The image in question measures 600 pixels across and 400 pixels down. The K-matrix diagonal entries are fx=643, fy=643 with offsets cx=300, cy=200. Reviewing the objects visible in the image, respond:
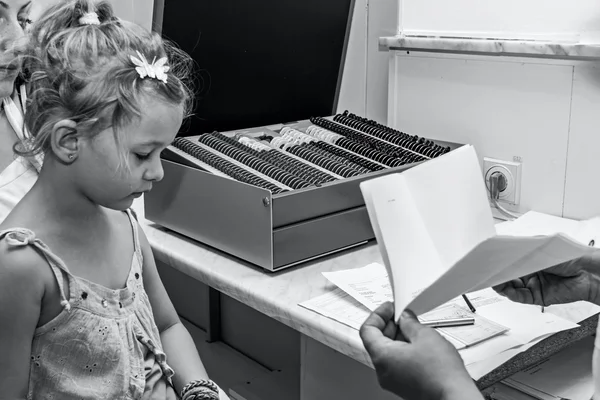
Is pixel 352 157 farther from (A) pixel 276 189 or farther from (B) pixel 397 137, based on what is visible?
(A) pixel 276 189

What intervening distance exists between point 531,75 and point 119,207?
1.06 metres

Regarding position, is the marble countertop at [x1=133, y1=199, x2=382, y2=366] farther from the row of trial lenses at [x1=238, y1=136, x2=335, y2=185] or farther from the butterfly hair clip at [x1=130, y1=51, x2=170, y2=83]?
the butterfly hair clip at [x1=130, y1=51, x2=170, y2=83]

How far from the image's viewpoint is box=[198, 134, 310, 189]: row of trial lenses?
1.29 m

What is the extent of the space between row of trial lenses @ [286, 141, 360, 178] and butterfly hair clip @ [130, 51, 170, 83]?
1.65 feet

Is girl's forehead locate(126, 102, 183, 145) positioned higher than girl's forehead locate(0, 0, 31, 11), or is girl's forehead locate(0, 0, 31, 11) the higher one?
girl's forehead locate(0, 0, 31, 11)

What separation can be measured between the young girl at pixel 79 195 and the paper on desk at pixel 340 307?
0.31 meters

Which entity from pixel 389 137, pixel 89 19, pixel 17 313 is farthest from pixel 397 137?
pixel 17 313

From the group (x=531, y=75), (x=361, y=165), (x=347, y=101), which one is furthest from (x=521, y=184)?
(x=347, y=101)

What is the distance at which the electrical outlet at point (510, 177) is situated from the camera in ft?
5.31

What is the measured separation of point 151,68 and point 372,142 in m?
0.72

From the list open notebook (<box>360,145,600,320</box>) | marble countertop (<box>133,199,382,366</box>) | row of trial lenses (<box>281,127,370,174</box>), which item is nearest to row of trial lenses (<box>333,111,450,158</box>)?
row of trial lenses (<box>281,127,370,174</box>)

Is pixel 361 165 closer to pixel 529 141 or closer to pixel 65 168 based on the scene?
pixel 529 141

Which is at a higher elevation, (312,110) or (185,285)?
(312,110)

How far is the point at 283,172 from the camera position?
4.36ft
